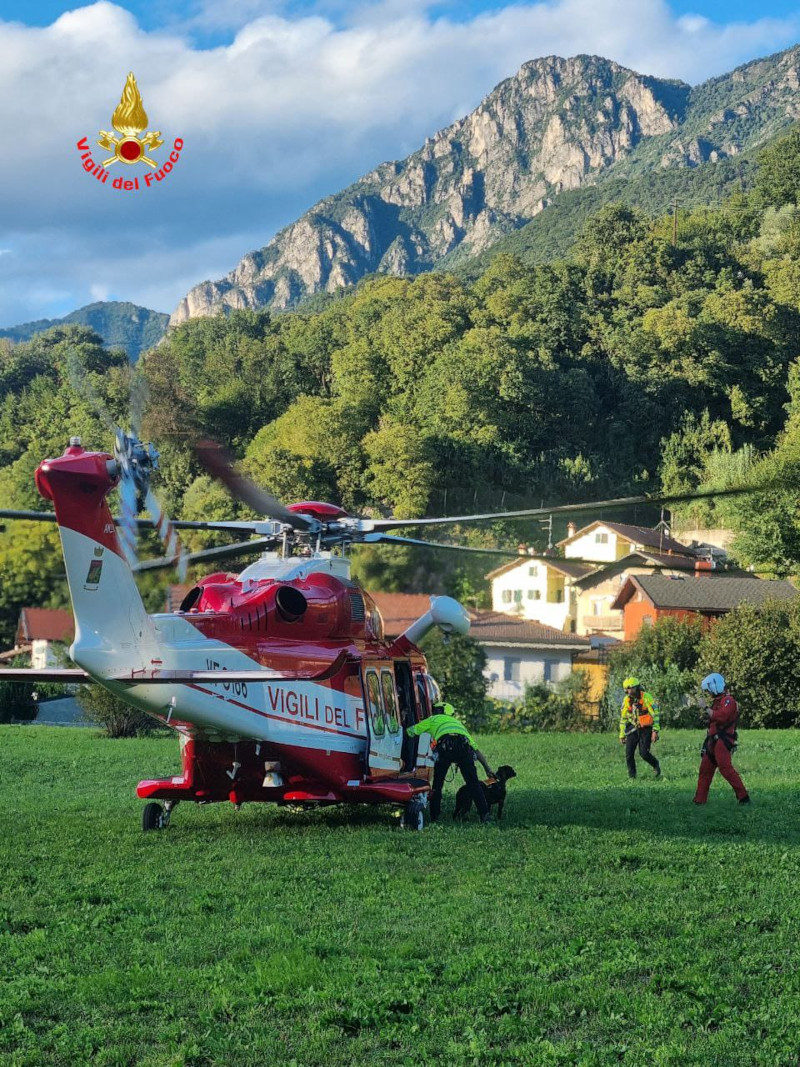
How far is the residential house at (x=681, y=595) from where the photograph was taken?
5556 cm

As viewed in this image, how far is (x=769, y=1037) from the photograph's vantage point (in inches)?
276

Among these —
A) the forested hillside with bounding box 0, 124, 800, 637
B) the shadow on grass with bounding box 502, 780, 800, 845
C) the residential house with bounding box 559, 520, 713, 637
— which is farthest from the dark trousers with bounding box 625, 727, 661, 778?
the forested hillside with bounding box 0, 124, 800, 637

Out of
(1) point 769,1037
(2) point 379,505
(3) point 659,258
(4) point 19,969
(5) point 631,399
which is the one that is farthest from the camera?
(3) point 659,258

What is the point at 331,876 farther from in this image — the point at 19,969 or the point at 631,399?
the point at 631,399

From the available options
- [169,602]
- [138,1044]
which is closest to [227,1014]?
[138,1044]

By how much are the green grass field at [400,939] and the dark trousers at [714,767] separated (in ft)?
1.85

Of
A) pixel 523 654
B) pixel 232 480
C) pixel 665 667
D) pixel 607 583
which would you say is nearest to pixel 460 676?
pixel 665 667

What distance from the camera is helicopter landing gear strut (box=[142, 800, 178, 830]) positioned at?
594 inches

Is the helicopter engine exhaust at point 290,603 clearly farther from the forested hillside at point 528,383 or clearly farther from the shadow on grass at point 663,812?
the forested hillside at point 528,383

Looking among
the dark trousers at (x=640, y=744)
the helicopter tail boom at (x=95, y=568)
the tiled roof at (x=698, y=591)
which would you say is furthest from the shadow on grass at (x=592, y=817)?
the tiled roof at (x=698, y=591)

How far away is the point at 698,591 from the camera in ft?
189

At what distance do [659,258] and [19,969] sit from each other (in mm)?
109169

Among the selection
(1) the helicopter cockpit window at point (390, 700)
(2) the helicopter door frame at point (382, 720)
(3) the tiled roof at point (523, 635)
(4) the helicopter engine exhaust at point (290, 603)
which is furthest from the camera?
(3) the tiled roof at point (523, 635)

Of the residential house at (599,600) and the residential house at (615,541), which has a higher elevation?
the residential house at (615,541)
